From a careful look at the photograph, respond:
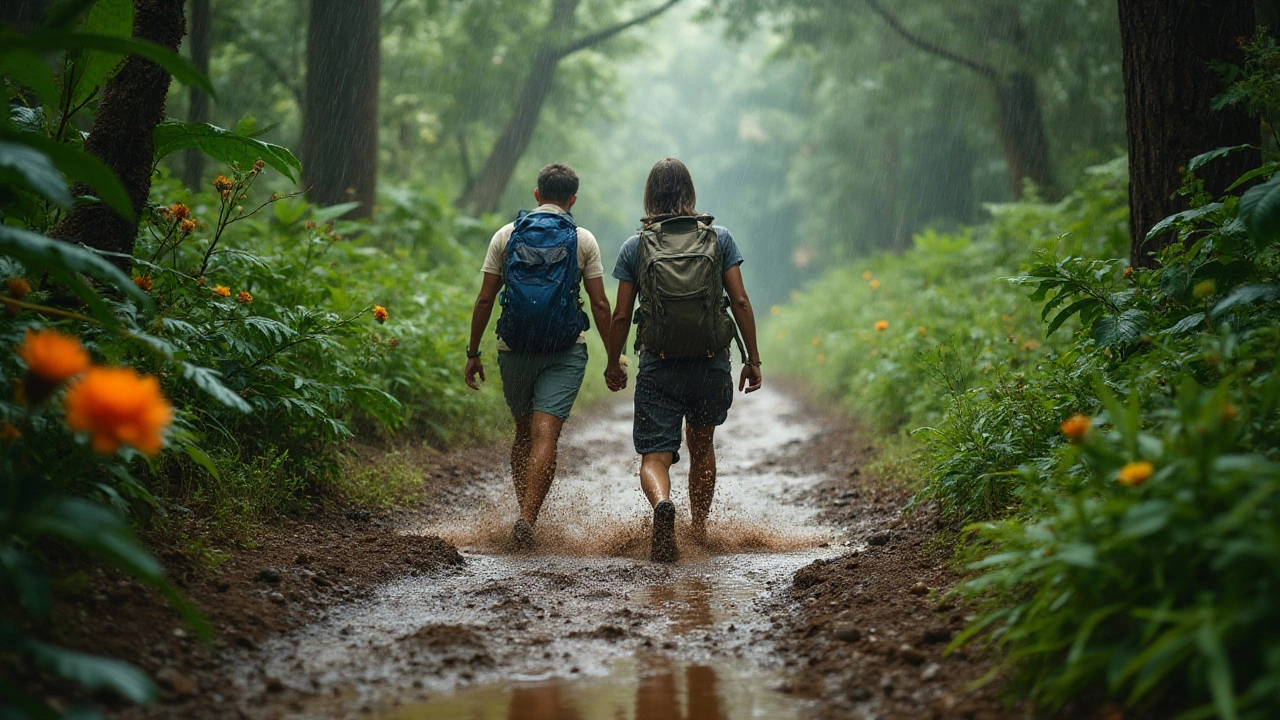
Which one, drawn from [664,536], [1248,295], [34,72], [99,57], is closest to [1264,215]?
[1248,295]

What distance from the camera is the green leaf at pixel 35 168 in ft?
7.36

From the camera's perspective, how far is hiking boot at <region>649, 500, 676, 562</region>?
179 inches

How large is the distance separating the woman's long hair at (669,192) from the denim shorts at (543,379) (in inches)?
34.9

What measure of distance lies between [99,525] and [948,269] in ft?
41.8

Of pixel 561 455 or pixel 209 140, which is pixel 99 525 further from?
pixel 561 455

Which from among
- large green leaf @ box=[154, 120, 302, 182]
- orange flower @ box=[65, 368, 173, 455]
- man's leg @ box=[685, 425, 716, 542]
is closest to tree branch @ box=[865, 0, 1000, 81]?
man's leg @ box=[685, 425, 716, 542]

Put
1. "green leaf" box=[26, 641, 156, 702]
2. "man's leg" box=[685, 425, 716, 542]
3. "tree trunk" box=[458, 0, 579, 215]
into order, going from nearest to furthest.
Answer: "green leaf" box=[26, 641, 156, 702] < "man's leg" box=[685, 425, 716, 542] < "tree trunk" box=[458, 0, 579, 215]

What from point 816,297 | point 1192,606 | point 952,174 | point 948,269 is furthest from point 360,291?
point 952,174

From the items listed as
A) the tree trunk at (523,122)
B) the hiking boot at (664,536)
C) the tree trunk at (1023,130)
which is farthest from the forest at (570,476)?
the tree trunk at (523,122)

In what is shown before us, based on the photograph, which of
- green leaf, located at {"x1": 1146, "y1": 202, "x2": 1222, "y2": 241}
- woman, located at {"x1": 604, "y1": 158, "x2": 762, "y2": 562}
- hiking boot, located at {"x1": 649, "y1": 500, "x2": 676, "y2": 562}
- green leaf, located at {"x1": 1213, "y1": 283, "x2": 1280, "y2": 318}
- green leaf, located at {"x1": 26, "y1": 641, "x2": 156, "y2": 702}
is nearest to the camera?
green leaf, located at {"x1": 26, "y1": 641, "x2": 156, "y2": 702}

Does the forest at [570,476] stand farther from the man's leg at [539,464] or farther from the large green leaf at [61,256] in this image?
the man's leg at [539,464]

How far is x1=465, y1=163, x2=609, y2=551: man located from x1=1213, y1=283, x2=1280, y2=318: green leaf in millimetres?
2891

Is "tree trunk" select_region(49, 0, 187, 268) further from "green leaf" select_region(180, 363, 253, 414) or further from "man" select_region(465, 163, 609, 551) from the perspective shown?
"man" select_region(465, 163, 609, 551)

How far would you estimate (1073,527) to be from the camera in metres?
2.42
